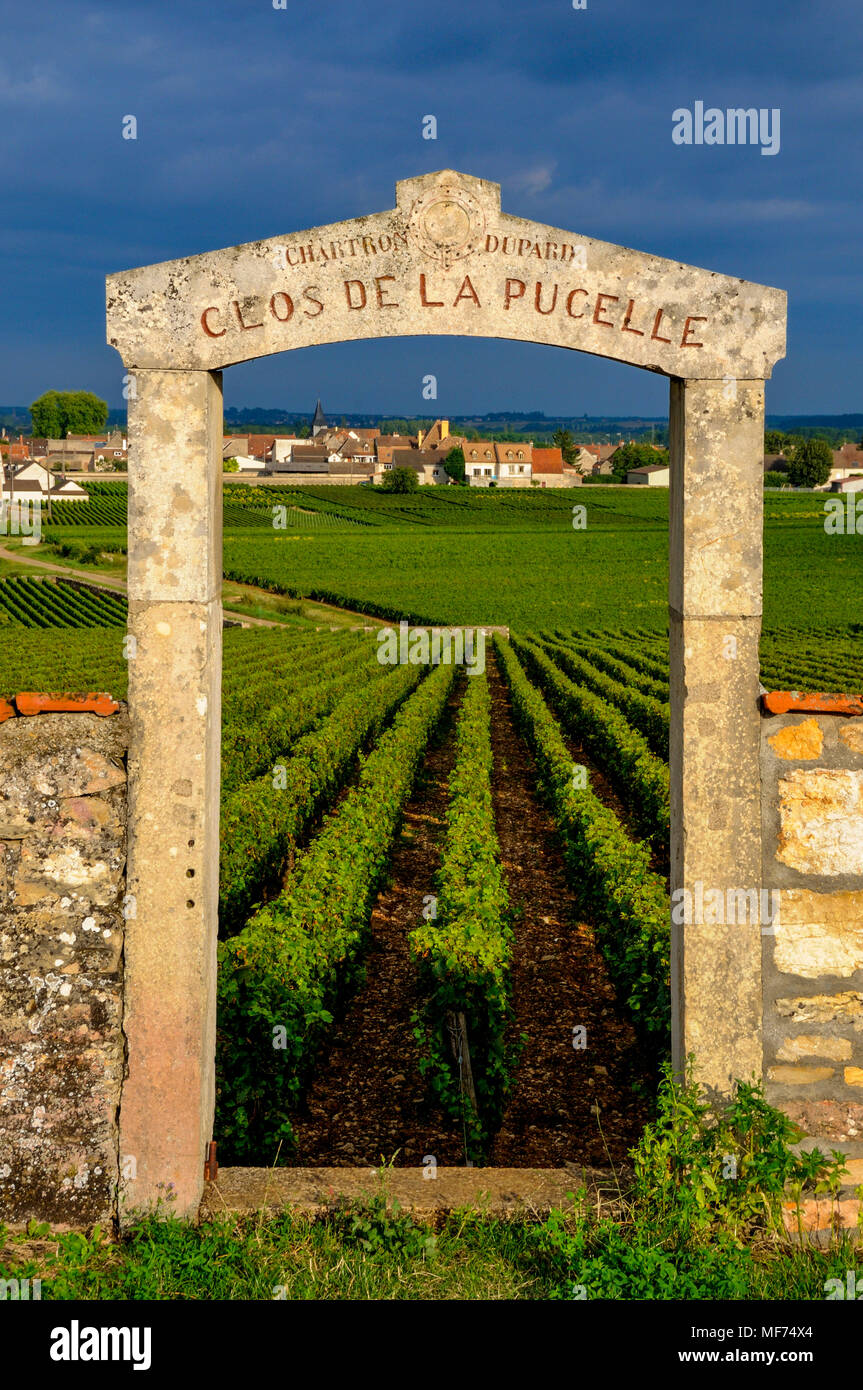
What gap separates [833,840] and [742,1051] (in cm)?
101

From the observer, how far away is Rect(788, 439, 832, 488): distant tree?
12269 centimetres

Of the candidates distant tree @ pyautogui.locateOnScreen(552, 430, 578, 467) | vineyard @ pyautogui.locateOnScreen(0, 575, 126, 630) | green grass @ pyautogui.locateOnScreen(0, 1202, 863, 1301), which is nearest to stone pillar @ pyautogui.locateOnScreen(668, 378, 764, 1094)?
green grass @ pyautogui.locateOnScreen(0, 1202, 863, 1301)

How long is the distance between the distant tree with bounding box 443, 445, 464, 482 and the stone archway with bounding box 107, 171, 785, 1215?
132m

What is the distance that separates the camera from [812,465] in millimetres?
123625

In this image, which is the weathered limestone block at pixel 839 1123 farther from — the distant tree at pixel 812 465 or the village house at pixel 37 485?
the distant tree at pixel 812 465

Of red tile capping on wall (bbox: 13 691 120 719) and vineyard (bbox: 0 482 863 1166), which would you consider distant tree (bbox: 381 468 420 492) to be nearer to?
vineyard (bbox: 0 482 863 1166)

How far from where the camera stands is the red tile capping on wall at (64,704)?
4.93 m

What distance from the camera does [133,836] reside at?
498 centimetres

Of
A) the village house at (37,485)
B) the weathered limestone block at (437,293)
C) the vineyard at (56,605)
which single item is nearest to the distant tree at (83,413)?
the village house at (37,485)

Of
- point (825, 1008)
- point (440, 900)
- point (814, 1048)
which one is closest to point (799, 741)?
point (825, 1008)

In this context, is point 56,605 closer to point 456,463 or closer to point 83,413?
point 456,463

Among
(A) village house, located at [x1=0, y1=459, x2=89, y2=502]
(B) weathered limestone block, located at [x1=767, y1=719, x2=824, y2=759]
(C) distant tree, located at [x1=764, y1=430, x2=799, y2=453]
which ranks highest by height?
(C) distant tree, located at [x1=764, y1=430, x2=799, y2=453]
